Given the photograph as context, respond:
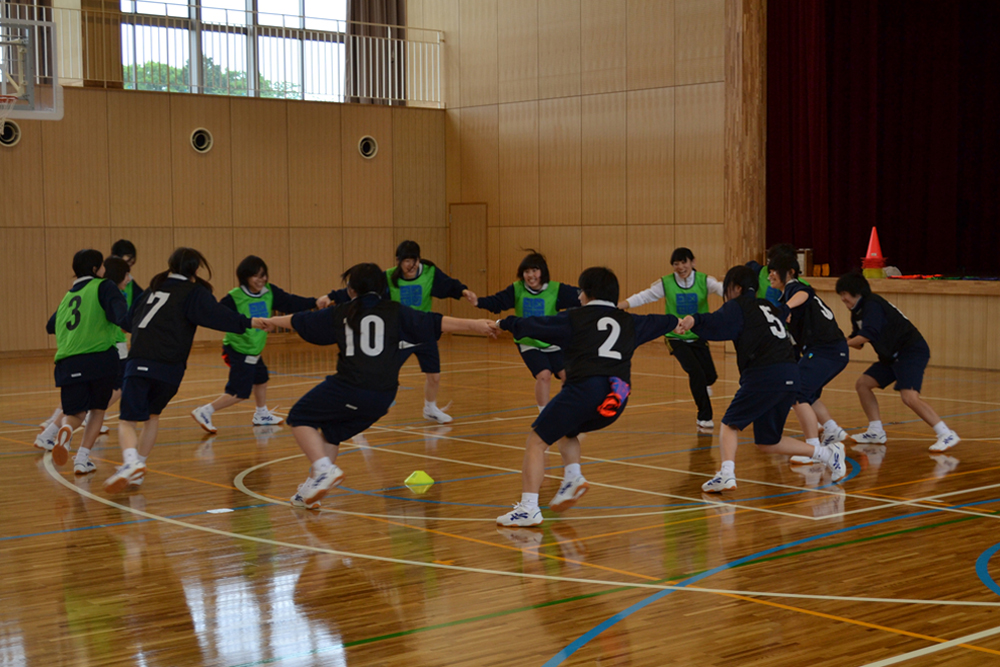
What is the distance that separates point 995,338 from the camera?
622 inches

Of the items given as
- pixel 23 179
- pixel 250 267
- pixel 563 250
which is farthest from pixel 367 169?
pixel 250 267

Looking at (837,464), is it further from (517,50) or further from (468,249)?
(468,249)

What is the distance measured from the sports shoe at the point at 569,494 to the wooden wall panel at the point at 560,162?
14.2 m

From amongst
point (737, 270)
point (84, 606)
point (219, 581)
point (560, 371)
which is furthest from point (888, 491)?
point (84, 606)

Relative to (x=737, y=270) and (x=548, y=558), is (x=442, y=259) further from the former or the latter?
(x=548, y=558)

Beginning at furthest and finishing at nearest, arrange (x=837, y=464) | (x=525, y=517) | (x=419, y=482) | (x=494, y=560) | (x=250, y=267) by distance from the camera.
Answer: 1. (x=250, y=267)
2. (x=837, y=464)
3. (x=419, y=482)
4. (x=525, y=517)
5. (x=494, y=560)

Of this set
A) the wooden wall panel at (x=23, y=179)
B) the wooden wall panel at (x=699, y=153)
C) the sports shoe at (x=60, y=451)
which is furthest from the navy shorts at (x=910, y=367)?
the wooden wall panel at (x=23, y=179)

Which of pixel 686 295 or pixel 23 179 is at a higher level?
pixel 23 179

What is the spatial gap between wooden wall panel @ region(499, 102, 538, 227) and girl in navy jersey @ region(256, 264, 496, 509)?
14994 mm

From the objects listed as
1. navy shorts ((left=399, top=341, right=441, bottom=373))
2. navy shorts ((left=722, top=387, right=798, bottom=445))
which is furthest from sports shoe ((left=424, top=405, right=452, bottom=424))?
navy shorts ((left=722, top=387, right=798, bottom=445))

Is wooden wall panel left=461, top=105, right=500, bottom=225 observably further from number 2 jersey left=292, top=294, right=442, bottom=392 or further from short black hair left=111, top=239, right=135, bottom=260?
number 2 jersey left=292, top=294, right=442, bottom=392

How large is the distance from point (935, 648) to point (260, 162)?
59.2ft

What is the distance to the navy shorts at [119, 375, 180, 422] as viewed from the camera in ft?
26.1

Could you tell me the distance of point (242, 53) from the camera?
21016mm
